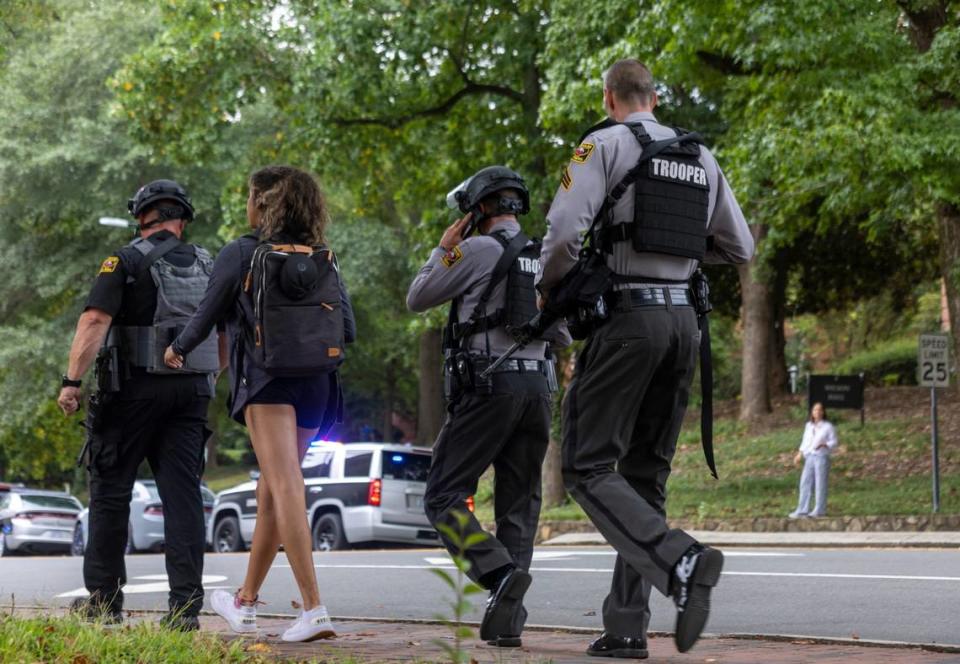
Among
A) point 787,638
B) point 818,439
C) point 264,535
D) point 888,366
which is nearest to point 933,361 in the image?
point 818,439

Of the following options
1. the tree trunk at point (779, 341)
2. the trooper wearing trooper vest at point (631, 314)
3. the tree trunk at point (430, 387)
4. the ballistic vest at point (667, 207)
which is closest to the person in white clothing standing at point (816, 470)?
the tree trunk at point (779, 341)

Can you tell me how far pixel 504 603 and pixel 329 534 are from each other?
15822 millimetres

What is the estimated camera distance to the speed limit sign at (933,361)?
67.1ft

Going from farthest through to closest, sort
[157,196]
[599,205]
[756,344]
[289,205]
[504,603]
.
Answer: [756,344] < [157,196] < [289,205] < [504,603] < [599,205]

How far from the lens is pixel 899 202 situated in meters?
20.1

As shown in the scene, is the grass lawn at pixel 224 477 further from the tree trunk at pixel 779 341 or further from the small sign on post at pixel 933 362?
the small sign on post at pixel 933 362

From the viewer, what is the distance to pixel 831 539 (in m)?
18.0

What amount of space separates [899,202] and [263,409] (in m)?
15.1

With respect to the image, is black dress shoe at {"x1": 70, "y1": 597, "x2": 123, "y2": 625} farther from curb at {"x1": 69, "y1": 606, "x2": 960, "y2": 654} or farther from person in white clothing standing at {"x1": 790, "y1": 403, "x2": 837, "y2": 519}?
person in white clothing standing at {"x1": 790, "y1": 403, "x2": 837, "y2": 519}

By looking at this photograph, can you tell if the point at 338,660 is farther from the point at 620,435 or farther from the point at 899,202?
the point at 899,202

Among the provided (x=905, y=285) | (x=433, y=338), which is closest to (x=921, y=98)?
(x=905, y=285)

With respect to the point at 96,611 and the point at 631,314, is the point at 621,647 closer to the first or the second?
the point at 631,314

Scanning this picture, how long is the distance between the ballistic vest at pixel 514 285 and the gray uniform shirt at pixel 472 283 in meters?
0.02

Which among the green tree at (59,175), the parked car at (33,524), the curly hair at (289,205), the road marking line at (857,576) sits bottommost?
the parked car at (33,524)
